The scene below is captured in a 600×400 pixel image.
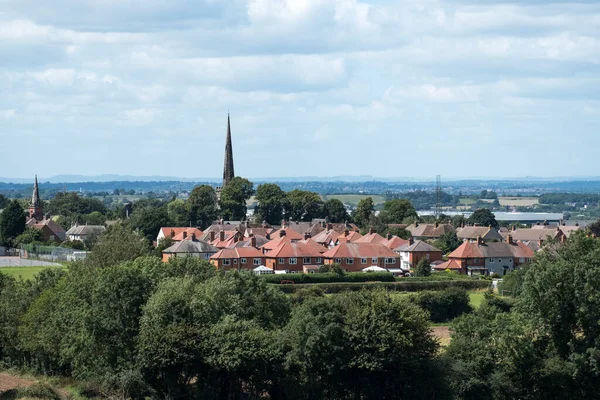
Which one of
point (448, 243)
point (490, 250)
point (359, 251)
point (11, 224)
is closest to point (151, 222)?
point (11, 224)

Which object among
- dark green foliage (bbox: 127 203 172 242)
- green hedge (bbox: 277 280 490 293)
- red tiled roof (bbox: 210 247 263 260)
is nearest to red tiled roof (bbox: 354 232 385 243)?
red tiled roof (bbox: 210 247 263 260)

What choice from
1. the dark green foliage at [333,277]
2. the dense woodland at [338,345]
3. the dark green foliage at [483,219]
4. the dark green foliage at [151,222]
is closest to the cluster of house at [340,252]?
the dark green foliage at [333,277]

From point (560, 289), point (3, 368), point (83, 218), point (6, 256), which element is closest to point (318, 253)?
point (6, 256)

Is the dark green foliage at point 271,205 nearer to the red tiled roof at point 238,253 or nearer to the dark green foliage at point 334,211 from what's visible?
the dark green foliage at point 334,211

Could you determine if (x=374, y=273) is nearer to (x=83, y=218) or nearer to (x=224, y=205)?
(x=224, y=205)

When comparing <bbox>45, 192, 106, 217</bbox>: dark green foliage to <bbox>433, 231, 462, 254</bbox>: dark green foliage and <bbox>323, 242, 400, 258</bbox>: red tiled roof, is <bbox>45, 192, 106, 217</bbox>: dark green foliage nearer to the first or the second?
<bbox>433, 231, 462, 254</bbox>: dark green foliage

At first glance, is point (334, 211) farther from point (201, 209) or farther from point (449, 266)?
point (449, 266)
